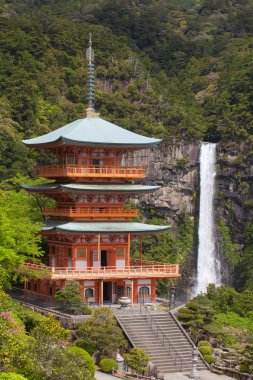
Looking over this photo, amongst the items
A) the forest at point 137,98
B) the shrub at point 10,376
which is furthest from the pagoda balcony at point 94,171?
the shrub at point 10,376

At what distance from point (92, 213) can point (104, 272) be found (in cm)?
347

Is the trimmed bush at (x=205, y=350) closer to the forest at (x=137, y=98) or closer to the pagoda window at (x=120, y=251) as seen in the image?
the forest at (x=137, y=98)

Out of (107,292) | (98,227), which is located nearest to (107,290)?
(107,292)

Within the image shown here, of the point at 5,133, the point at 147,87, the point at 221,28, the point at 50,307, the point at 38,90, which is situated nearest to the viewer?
the point at 50,307

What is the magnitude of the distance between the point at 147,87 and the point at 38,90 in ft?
42.1

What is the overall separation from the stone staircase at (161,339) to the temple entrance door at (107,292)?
11.3 feet

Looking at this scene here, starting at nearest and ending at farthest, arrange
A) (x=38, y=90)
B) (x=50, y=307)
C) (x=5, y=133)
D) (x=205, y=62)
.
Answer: (x=50, y=307) → (x=5, y=133) → (x=38, y=90) → (x=205, y=62)

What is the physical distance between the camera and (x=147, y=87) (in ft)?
292

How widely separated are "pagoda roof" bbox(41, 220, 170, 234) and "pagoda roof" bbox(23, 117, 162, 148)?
3.78 meters

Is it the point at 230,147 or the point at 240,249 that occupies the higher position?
the point at 230,147

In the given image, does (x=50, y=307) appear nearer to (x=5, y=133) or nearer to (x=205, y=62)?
(x=5, y=133)

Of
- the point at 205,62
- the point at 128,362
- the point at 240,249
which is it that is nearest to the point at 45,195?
the point at 128,362

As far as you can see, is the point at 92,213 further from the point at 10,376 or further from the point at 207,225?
the point at 207,225

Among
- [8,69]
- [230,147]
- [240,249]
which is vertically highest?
[8,69]
